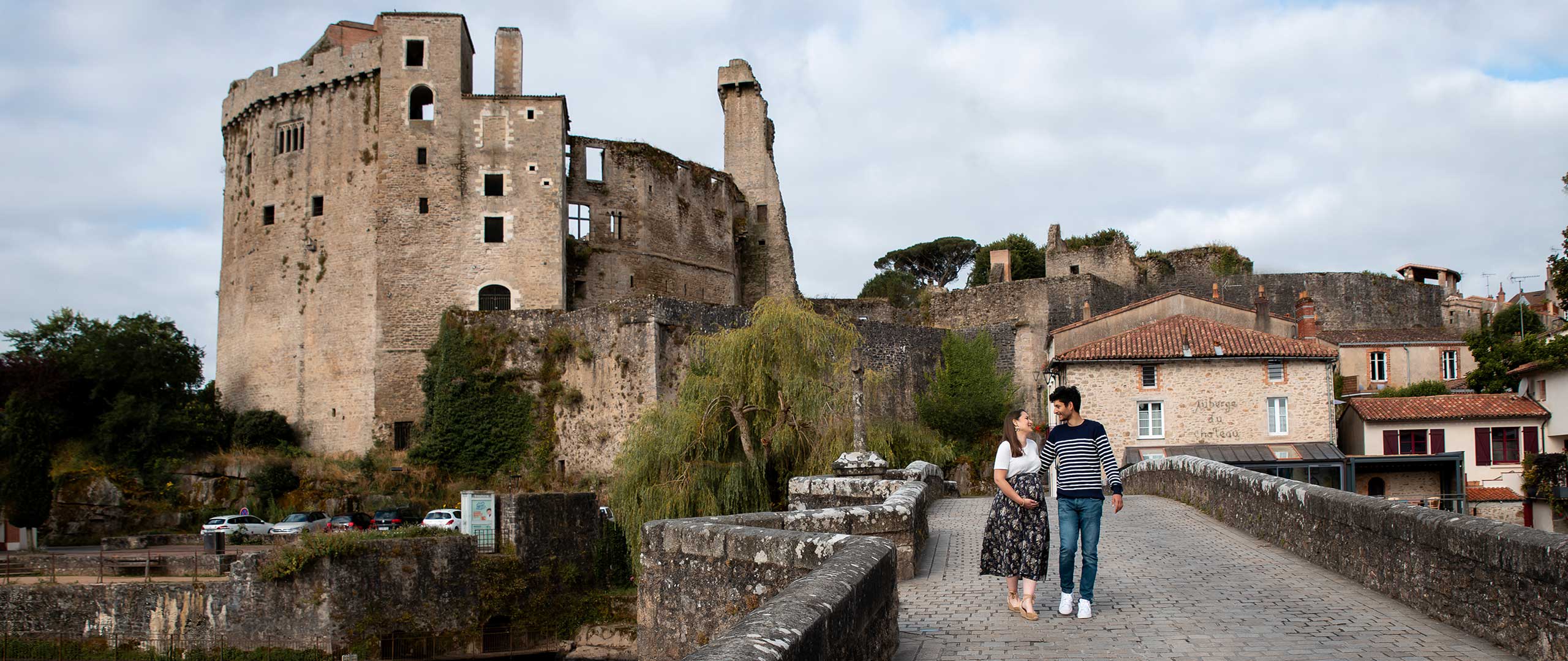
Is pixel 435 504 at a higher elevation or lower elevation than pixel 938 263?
lower

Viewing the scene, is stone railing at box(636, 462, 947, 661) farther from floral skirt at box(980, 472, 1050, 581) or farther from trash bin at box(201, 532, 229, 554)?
trash bin at box(201, 532, 229, 554)

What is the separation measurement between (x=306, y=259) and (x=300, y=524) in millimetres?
12355

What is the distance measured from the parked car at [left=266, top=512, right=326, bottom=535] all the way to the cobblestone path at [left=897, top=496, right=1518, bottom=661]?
23105 mm

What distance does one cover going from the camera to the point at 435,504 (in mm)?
33781

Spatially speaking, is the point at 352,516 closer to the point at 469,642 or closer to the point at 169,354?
the point at 469,642

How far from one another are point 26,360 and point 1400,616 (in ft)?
133

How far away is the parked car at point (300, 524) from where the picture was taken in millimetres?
29922

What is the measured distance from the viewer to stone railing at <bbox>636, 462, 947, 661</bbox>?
4.86 m

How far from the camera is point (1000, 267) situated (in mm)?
54281

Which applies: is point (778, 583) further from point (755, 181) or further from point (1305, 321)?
point (755, 181)

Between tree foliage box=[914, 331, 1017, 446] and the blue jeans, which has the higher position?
tree foliage box=[914, 331, 1017, 446]

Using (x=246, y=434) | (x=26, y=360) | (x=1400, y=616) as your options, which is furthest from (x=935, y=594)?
(x=26, y=360)

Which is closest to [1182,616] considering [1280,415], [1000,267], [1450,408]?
[1280,415]

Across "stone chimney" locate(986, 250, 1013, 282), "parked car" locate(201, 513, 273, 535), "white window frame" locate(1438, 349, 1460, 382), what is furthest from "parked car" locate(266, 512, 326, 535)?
"white window frame" locate(1438, 349, 1460, 382)
